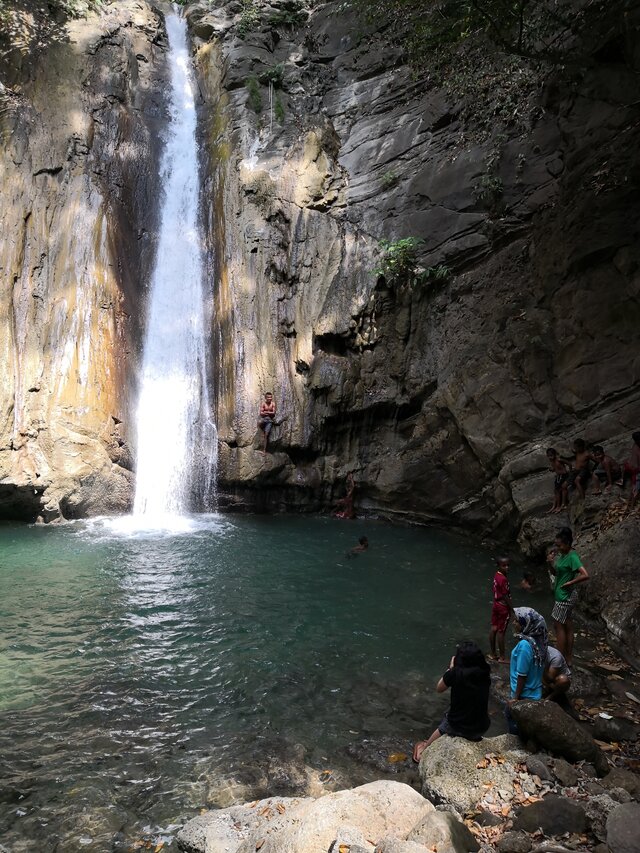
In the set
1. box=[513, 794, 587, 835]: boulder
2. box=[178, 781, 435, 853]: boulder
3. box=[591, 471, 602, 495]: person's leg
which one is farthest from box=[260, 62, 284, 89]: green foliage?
box=[513, 794, 587, 835]: boulder

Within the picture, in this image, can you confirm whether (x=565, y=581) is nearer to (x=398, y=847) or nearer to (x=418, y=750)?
(x=418, y=750)

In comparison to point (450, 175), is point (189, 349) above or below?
below

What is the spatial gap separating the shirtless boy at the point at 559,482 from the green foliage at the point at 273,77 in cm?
1859

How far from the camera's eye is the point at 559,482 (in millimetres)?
11672

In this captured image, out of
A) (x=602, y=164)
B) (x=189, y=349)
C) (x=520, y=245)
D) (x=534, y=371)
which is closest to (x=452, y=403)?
(x=534, y=371)

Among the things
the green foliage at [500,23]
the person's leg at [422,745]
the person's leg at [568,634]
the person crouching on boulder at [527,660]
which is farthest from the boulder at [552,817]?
the green foliage at [500,23]

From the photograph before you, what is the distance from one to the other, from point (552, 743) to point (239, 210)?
18.2 metres

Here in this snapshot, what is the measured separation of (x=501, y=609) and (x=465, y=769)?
9.77 ft

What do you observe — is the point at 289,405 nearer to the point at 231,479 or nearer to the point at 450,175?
the point at 231,479

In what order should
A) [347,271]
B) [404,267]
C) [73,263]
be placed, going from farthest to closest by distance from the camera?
[347,271]
[73,263]
[404,267]

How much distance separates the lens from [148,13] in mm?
24703

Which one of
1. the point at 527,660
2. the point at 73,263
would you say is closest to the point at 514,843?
the point at 527,660

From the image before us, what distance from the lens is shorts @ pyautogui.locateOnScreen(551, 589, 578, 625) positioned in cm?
688

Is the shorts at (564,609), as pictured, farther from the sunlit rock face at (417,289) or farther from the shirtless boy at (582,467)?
the sunlit rock face at (417,289)
